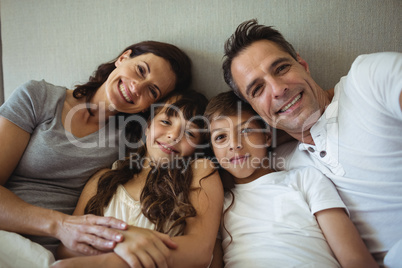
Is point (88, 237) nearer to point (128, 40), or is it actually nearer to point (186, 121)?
point (186, 121)

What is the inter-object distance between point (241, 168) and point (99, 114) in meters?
0.67

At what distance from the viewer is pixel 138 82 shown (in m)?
1.20

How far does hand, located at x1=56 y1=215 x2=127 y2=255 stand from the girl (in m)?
0.04

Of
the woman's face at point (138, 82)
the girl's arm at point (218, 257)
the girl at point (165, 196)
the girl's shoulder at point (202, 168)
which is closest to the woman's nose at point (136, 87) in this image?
the woman's face at point (138, 82)

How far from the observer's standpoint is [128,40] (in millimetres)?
1405

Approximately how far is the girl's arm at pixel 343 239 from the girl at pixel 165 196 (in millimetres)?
345

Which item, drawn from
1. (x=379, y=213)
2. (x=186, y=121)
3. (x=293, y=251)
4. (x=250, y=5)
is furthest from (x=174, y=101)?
(x=379, y=213)

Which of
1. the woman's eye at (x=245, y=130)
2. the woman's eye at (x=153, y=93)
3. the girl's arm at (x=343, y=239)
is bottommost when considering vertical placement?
the girl's arm at (x=343, y=239)

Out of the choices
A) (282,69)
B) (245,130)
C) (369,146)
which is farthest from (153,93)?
(369,146)

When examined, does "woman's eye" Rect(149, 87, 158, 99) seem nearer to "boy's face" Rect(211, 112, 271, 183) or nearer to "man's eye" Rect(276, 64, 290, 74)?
"boy's face" Rect(211, 112, 271, 183)

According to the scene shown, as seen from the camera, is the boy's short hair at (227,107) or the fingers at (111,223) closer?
the fingers at (111,223)

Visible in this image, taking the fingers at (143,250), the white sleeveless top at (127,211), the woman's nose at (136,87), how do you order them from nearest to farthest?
the fingers at (143,250) → the white sleeveless top at (127,211) → the woman's nose at (136,87)

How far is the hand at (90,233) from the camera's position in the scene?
800mm

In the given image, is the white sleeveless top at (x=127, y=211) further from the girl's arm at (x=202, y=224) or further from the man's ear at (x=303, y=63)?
the man's ear at (x=303, y=63)
